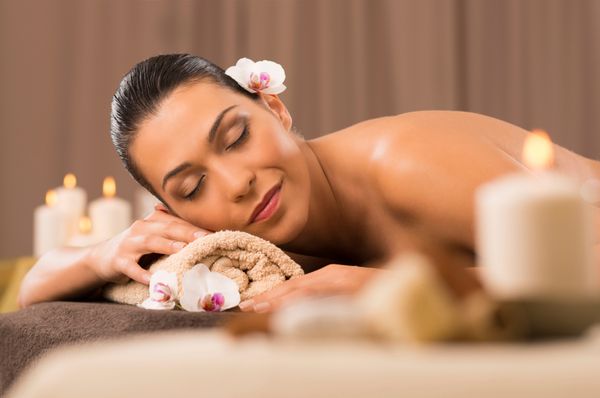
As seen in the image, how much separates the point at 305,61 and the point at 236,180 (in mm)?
2930

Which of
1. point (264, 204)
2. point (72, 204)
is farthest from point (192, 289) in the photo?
point (72, 204)

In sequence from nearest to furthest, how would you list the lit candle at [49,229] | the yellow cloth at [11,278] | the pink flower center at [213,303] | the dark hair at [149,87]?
the pink flower center at [213,303]
the dark hair at [149,87]
the yellow cloth at [11,278]
the lit candle at [49,229]

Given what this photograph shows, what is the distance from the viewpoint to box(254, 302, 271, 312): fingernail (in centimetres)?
122

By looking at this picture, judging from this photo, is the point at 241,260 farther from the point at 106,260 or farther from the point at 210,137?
the point at 106,260

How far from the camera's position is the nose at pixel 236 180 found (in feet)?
5.01

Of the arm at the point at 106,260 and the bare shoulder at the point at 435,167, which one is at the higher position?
the bare shoulder at the point at 435,167

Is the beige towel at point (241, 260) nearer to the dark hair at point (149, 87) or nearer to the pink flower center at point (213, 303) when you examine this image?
the pink flower center at point (213, 303)

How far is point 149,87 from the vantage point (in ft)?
5.48

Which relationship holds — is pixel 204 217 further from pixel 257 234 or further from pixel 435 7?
pixel 435 7

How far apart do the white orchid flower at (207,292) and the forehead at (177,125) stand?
29 centimetres

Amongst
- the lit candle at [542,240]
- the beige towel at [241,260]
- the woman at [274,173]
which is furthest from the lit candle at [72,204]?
the lit candle at [542,240]

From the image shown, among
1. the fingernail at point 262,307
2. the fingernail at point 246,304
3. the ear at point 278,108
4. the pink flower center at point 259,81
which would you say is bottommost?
the fingernail at point 246,304

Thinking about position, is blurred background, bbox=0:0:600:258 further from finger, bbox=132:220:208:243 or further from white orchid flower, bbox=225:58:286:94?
finger, bbox=132:220:208:243

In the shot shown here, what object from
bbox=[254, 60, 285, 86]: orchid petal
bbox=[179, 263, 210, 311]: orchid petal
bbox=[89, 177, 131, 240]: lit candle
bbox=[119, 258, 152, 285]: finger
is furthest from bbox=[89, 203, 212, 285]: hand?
bbox=[89, 177, 131, 240]: lit candle
